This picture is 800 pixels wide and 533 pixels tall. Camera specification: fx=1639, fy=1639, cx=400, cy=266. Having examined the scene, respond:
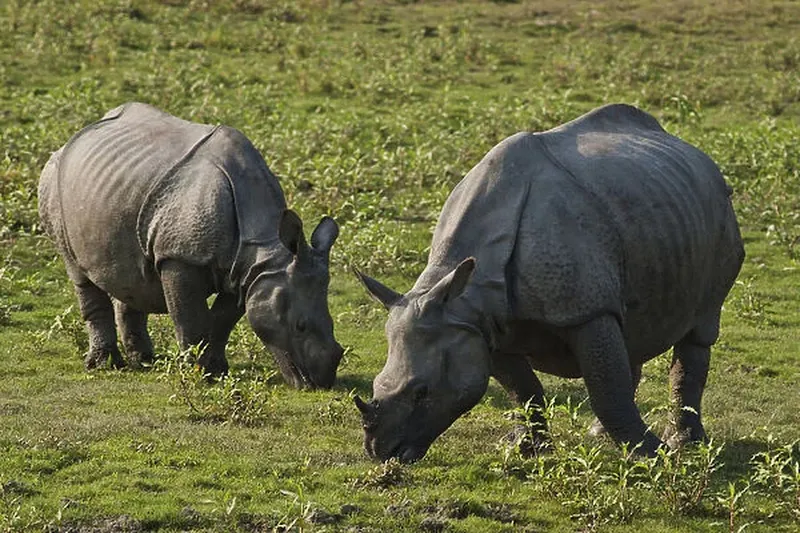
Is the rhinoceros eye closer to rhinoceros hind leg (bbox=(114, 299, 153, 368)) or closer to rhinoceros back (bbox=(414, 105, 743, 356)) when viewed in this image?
rhinoceros back (bbox=(414, 105, 743, 356))

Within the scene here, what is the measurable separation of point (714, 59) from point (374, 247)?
35.8 ft

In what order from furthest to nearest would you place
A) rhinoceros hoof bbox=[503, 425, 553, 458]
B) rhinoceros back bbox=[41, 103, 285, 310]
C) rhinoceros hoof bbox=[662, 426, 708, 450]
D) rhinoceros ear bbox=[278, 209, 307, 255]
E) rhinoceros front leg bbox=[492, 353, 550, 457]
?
rhinoceros back bbox=[41, 103, 285, 310] → rhinoceros ear bbox=[278, 209, 307, 255] → rhinoceros hoof bbox=[662, 426, 708, 450] → rhinoceros front leg bbox=[492, 353, 550, 457] → rhinoceros hoof bbox=[503, 425, 553, 458]

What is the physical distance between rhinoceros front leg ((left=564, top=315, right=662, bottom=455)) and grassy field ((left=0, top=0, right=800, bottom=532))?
243 mm

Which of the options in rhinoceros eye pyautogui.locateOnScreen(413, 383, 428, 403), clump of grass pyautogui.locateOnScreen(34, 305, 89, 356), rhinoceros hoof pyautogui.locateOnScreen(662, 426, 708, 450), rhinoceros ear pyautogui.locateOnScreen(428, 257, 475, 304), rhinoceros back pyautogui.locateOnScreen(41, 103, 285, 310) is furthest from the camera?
clump of grass pyautogui.locateOnScreen(34, 305, 89, 356)

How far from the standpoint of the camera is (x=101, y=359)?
39.6 feet

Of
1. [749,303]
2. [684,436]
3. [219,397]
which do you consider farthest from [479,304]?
[749,303]

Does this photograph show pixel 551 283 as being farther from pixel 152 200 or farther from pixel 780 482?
pixel 152 200

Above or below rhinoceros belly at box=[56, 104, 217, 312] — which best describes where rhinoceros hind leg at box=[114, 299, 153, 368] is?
below

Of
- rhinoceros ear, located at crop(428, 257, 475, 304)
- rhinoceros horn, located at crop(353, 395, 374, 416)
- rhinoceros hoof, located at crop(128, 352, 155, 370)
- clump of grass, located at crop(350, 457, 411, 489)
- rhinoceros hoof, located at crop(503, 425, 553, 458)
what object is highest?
rhinoceros ear, located at crop(428, 257, 475, 304)

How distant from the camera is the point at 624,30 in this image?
89.2ft

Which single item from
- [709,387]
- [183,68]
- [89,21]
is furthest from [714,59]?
[709,387]

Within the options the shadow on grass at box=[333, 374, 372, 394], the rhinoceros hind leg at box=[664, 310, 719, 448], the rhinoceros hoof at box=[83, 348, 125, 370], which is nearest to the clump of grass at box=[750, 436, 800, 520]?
the rhinoceros hind leg at box=[664, 310, 719, 448]

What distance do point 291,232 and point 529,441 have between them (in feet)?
7.29

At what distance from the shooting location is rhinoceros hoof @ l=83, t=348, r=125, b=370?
39.5ft
